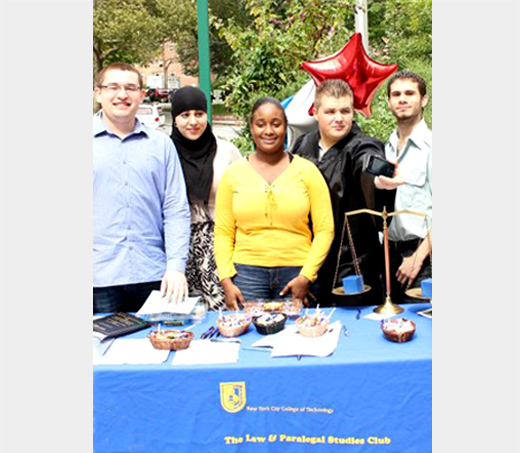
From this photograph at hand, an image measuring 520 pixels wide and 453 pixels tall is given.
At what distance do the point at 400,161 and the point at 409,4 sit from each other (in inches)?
323

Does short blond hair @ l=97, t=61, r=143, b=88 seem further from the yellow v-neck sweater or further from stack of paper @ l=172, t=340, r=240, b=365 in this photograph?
stack of paper @ l=172, t=340, r=240, b=365

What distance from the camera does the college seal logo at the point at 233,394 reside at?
198 cm

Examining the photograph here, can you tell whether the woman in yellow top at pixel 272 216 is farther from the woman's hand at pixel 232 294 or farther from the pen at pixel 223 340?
the pen at pixel 223 340

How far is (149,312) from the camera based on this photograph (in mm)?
2334

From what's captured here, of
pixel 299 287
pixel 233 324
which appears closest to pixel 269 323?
pixel 233 324

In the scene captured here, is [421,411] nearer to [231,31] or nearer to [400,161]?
[400,161]

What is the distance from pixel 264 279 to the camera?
260cm

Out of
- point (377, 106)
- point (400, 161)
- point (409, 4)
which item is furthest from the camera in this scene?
point (409, 4)

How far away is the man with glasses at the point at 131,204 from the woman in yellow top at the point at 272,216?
0.27 m

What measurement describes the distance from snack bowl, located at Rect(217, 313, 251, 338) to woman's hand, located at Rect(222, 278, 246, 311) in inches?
10.4

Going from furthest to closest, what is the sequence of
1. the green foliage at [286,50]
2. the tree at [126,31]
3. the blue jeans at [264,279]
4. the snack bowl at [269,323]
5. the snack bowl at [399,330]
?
the tree at [126,31] < the green foliage at [286,50] < the blue jeans at [264,279] < the snack bowl at [269,323] < the snack bowl at [399,330]

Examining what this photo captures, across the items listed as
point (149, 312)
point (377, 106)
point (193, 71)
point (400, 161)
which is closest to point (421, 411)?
point (149, 312)

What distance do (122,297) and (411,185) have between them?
1435mm

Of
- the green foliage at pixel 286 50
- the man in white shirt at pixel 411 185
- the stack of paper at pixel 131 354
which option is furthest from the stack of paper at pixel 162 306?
the green foliage at pixel 286 50
